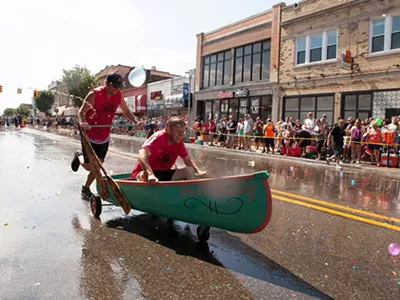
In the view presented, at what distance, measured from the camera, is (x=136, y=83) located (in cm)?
1086

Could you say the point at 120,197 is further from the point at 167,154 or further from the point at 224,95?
the point at 224,95

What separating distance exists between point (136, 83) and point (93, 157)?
6.49m

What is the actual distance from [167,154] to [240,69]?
2297cm

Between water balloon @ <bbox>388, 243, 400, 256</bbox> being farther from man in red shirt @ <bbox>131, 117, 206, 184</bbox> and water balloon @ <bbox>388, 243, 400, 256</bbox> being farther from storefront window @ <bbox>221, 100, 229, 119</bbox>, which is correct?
storefront window @ <bbox>221, 100, 229, 119</bbox>

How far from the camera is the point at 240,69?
26.3 metres

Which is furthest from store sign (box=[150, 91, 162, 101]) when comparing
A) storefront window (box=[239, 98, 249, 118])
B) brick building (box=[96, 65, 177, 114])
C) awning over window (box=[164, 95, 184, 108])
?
storefront window (box=[239, 98, 249, 118])

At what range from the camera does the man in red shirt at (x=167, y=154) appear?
419 centimetres

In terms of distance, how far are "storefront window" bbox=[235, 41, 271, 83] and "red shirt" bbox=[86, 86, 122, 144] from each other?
778 inches

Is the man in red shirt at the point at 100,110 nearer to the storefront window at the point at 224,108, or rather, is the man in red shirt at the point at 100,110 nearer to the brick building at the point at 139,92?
the storefront window at the point at 224,108

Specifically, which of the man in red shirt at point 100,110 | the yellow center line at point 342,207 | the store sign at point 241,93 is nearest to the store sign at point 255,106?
the store sign at point 241,93

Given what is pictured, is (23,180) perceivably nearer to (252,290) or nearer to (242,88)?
(252,290)

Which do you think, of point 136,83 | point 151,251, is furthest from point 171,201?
point 136,83

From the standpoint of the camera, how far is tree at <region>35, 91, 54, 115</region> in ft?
278

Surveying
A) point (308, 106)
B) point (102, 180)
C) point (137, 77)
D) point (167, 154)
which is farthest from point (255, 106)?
point (102, 180)
